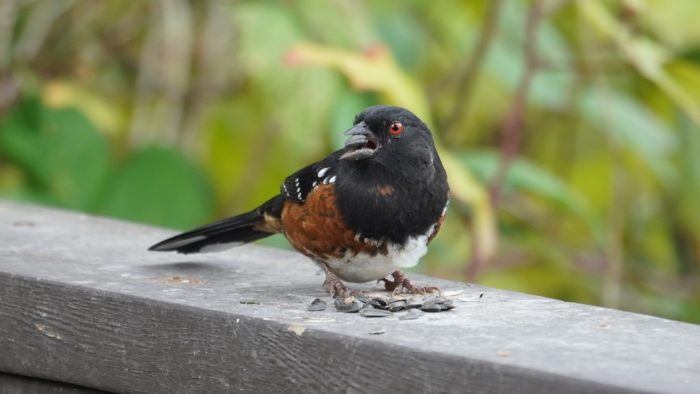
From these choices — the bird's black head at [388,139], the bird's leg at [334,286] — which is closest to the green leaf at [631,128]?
the bird's black head at [388,139]

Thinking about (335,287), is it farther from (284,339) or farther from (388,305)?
(284,339)

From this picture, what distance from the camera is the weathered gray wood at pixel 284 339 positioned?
71.4 inches

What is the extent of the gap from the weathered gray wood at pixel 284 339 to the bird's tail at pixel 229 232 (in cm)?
17

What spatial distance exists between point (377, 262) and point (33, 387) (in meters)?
0.75

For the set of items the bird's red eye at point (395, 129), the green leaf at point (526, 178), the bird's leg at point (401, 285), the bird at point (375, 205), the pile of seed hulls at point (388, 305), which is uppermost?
the green leaf at point (526, 178)

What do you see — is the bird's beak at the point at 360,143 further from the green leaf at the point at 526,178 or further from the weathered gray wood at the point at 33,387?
the green leaf at the point at 526,178

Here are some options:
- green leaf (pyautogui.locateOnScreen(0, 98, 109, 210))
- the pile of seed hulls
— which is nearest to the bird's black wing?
the pile of seed hulls

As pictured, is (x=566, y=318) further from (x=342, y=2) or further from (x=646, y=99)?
(x=646, y=99)

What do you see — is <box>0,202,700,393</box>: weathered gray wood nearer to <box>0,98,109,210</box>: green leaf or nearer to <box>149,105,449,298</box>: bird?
<box>149,105,449,298</box>: bird

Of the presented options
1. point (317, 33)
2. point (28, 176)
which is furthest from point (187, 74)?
point (317, 33)

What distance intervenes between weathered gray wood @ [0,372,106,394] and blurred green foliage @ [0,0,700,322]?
1.24 m

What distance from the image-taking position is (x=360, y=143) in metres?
2.67

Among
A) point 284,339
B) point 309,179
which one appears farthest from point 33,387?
point 309,179

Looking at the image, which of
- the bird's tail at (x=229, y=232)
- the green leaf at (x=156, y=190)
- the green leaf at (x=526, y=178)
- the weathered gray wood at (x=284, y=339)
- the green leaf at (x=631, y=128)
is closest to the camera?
the weathered gray wood at (x=284, y=339)
